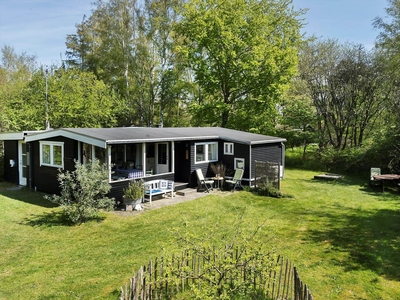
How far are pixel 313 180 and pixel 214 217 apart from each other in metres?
9.40

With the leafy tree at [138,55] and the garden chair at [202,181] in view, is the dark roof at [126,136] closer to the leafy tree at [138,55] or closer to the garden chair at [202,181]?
the garden chair at [202,181]

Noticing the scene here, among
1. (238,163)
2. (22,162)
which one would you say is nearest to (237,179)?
(238,163)

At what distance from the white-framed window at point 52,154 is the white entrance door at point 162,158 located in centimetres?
433

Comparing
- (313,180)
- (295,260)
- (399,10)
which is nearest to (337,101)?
(399,10)

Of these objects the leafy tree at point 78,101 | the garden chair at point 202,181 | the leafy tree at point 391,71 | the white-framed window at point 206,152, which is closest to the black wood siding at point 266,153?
the white-framed window at point 206,152

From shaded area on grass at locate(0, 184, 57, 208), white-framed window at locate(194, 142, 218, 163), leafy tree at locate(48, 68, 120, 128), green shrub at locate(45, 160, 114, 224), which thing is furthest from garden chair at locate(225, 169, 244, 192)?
leafy tree at locate(48, 68, 120, 128)

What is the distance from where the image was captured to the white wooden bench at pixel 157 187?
11.5 meters

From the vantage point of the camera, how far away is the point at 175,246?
7055 mm

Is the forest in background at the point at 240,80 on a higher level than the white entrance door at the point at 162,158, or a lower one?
higher

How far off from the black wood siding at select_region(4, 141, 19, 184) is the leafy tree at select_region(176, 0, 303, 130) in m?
12.9

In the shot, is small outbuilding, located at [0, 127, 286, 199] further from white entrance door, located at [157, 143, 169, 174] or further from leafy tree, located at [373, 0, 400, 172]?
leafy tree, located at [373, 0, 400, 172]

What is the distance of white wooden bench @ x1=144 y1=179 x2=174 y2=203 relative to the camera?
37.7 ft

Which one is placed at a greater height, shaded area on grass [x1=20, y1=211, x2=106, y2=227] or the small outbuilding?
the small outbuilding

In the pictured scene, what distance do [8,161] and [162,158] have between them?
7.93 meters
